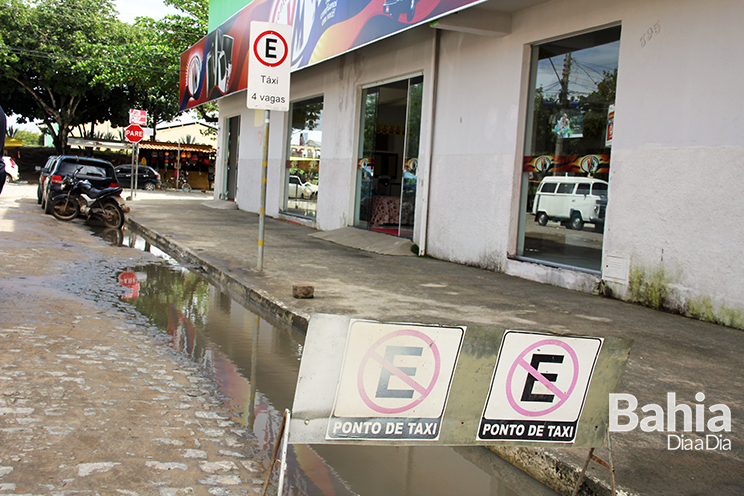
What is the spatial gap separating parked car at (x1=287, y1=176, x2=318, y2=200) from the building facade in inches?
70.7

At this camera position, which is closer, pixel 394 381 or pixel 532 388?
pixel 394 381

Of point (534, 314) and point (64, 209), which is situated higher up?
point (64, 209)

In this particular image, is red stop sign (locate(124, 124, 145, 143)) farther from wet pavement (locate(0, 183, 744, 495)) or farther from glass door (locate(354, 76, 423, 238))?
glass door (locate(354, 76, 423, 238))

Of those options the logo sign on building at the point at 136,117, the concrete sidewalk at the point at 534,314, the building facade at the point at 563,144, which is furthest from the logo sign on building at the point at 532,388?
the logo sign on building at the point at 136,117

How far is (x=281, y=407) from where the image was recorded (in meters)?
4.28

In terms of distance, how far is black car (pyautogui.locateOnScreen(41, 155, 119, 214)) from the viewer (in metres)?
16.0

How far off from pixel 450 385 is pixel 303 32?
13.1m

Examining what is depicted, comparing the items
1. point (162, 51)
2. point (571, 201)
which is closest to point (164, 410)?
point (571, 201)

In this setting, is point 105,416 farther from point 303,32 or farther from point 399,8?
point 303,32

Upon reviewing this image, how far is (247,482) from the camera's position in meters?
3.16

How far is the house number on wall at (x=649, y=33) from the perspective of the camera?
764cm

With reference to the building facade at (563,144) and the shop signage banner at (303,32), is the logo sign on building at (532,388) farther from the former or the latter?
the shop signage banner at (303,32)

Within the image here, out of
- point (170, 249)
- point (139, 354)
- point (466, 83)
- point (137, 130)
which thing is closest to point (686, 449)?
point (139, 354)

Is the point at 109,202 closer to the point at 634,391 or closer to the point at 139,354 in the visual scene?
the point at 139,354
